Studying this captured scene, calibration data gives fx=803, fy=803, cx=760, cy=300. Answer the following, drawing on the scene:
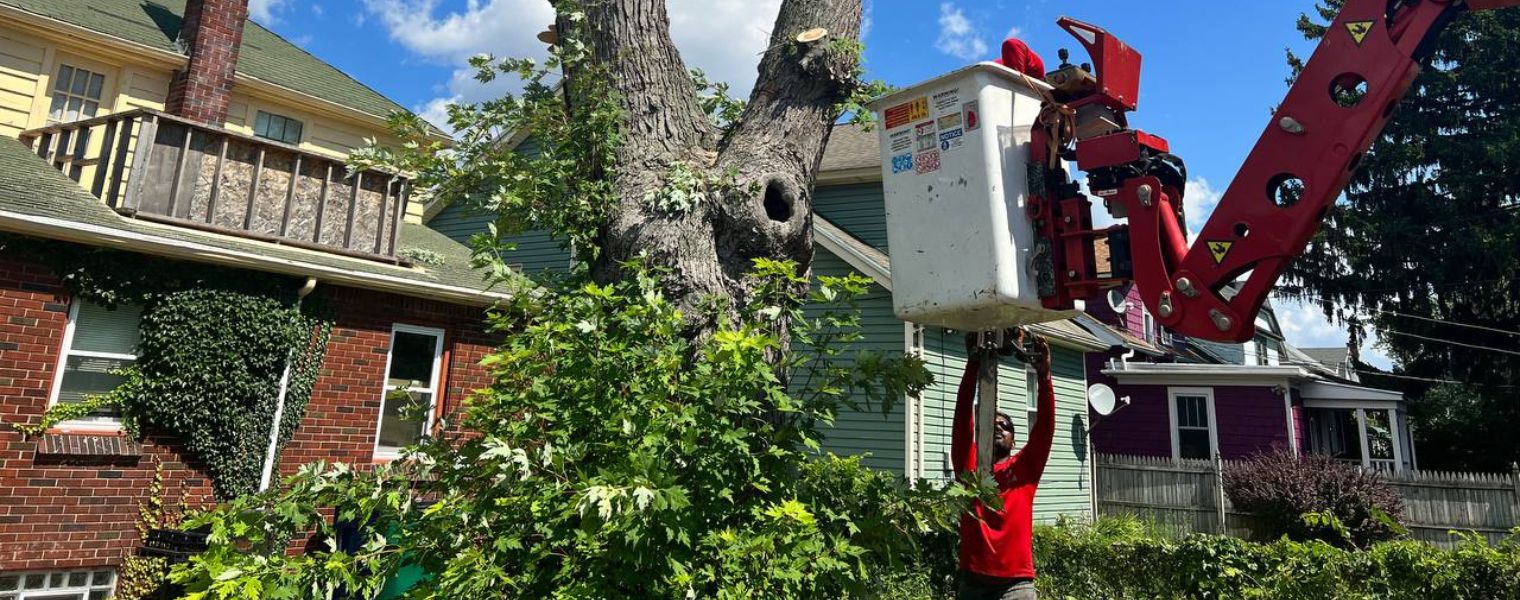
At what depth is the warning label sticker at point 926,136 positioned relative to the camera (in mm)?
3195

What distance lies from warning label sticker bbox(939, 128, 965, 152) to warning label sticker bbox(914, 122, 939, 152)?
3 centimetres

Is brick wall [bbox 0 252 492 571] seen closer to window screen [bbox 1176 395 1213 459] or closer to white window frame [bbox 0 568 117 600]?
white window frame [bbox 0 568 117 600]

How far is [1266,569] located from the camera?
759 centimetres

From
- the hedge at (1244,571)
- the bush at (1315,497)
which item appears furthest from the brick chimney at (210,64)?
the bush at (1315,497)

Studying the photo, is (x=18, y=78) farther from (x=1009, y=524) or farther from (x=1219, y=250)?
(x=1219, y=250)

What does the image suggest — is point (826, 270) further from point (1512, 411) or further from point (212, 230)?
point (1512, 411)

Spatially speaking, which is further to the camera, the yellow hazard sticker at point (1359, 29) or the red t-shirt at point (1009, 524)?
the red t-shirt at point (1009, 524)

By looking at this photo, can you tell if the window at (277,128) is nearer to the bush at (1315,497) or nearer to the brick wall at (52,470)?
the brick wall at (52,470)

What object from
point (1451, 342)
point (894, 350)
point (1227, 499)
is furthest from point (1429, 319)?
point (894, 350)

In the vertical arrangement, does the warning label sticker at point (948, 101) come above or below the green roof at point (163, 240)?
below

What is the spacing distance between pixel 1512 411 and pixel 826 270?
67.0 ft

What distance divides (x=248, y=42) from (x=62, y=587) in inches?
402

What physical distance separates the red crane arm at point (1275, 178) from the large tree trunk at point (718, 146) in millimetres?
1453

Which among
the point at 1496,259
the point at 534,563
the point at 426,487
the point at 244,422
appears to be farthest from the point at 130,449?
the point at 1496,259
